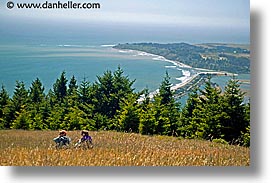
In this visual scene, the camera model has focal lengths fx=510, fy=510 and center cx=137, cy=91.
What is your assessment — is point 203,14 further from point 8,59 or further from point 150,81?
point 8,59

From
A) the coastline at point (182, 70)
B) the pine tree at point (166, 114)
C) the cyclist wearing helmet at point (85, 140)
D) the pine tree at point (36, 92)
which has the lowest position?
the cyclist wearing helmet at point (85, 140)

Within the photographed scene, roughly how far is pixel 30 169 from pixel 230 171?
1.60 m

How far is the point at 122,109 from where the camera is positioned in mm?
4449

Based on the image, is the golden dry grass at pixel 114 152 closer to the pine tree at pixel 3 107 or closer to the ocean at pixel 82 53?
the pine tree at pixel 3 107

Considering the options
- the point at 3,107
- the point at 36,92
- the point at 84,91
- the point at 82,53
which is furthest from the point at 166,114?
the point at 3,107

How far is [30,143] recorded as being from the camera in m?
4.23

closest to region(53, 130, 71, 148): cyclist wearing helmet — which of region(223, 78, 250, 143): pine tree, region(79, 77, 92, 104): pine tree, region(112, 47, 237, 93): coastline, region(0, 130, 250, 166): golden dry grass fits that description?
region(0, 130, 250, 166): golden dry grass

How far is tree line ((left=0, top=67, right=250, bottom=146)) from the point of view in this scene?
14.2 ft

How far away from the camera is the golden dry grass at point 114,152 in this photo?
4082mm

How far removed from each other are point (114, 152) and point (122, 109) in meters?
0.44

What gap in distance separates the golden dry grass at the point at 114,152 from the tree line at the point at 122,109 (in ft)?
0.34

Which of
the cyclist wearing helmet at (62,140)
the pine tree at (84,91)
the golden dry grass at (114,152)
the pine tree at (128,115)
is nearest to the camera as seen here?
the golden dry grass at (114,152)

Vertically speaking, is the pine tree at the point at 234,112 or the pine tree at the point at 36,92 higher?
the pine tree at the point at 36,92

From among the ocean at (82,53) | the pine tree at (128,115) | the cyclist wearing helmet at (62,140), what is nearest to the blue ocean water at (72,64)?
the ocean at (82,53)
